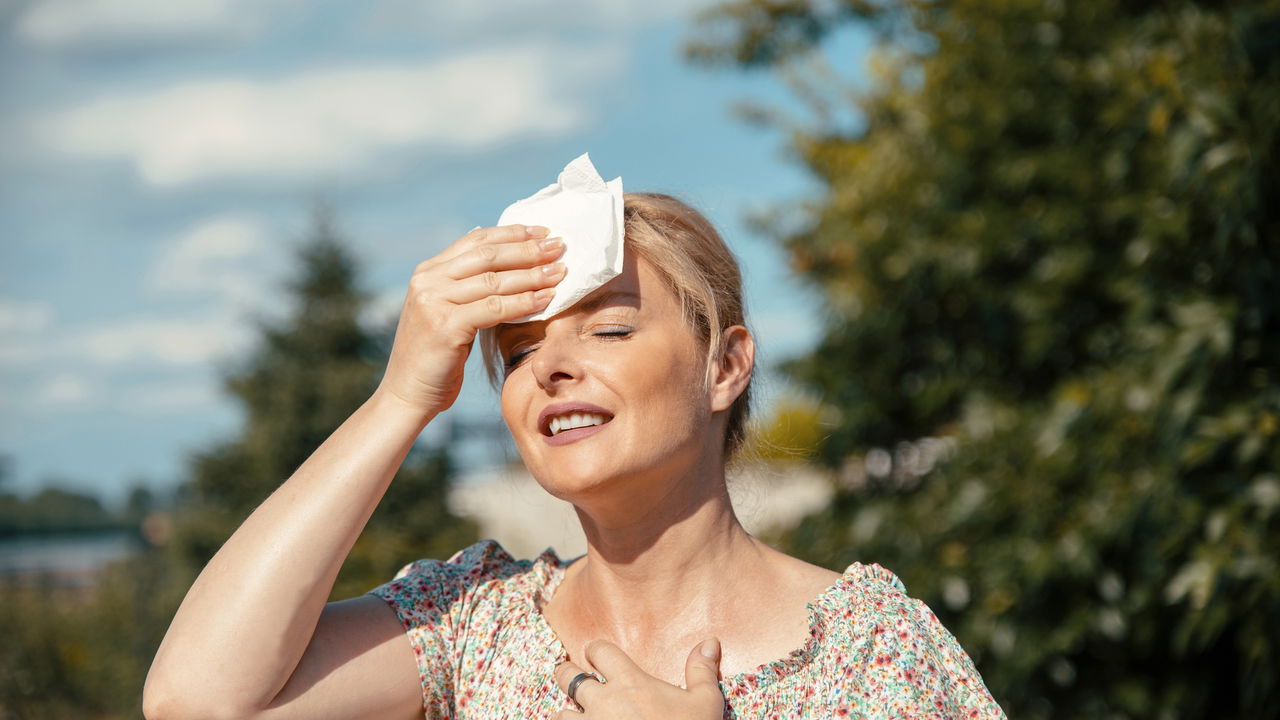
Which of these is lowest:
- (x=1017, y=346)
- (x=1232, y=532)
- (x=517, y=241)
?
(x=1232, y=532)

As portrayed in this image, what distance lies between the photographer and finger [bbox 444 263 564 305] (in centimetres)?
169

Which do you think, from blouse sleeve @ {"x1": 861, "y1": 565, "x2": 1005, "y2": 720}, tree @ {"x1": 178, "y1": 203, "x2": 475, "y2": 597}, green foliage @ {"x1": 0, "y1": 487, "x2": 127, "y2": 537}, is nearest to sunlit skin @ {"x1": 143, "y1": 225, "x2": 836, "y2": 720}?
blouse sleeve @ {"x1": 861, "y1": 565, "x2": 1005, "y2": 720}

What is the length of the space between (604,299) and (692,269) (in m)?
0.19

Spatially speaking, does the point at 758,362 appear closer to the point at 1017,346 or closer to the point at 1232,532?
the point at 1232,532

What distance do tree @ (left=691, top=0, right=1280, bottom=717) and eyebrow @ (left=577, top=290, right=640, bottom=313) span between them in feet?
5.43

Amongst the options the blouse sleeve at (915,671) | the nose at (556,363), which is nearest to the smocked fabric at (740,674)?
the blouse sleeve at (915,671)

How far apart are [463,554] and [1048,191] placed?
7.96 ft

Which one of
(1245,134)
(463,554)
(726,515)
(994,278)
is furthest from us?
(994,278)

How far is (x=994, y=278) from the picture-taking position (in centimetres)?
385

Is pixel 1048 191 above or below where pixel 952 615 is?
above

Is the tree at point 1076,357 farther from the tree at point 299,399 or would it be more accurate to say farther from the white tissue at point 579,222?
the tree at point 299,399

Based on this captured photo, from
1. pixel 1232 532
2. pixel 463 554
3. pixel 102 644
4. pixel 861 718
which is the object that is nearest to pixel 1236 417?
pixel 1232 532

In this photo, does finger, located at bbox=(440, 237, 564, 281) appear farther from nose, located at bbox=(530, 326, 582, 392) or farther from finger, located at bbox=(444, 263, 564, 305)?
nose, located at bbox=(530, 326, 582, 392)

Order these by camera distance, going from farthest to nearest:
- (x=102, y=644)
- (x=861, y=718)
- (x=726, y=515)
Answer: (x=102, y=644)
(x=726, y=515)
(x=861, y=718)
